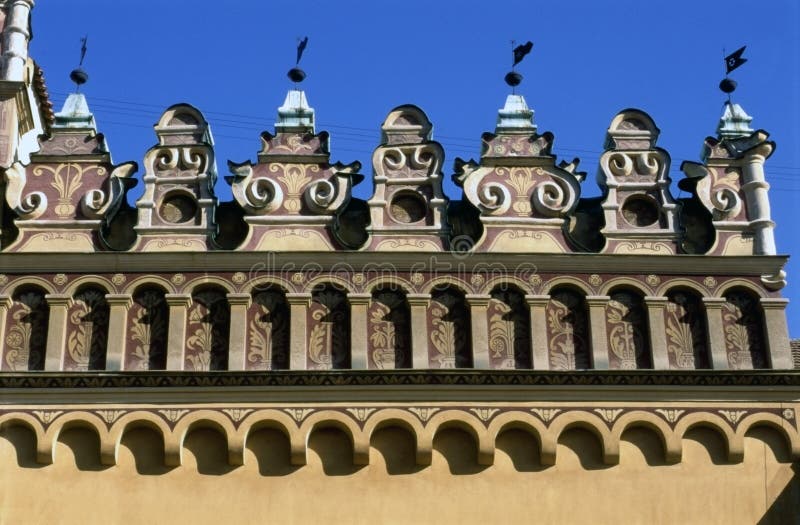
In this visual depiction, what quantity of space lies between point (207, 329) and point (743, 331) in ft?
16.0

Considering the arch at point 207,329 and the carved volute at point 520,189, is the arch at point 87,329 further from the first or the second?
the carved volute at point 520,189

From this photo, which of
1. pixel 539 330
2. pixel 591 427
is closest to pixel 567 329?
pixel 539 330

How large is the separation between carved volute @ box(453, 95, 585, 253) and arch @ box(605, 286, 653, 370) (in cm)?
71

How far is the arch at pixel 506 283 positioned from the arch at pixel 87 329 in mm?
3456

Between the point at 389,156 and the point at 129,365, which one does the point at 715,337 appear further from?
the point at 129,365

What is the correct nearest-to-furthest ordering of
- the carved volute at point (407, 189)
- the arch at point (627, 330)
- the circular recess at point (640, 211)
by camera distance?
the arch at point (627, 330)
the carved volute at point (407, 189)
the circular recess at point (640, 211)

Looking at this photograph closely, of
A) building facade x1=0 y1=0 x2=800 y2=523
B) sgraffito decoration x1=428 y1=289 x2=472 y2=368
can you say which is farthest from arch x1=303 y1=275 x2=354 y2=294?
sgraffito decoration x1=428 y1=289 x2=472 y2=368

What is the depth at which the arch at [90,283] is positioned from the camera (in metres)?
14.9

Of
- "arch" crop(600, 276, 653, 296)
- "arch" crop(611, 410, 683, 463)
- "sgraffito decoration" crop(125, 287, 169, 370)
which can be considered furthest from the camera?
"arch" crop(600, 276, 653, 296)

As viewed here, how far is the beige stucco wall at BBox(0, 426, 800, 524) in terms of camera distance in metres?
14.0

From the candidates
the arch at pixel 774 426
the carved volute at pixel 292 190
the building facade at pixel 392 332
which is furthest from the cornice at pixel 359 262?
the arch at pixel 774 426

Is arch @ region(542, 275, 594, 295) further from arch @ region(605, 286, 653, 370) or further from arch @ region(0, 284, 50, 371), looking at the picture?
arch @ region(0, 284, 50, 371)

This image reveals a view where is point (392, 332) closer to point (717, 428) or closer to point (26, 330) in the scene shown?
point (717, 428)

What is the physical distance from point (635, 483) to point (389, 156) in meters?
3.93
